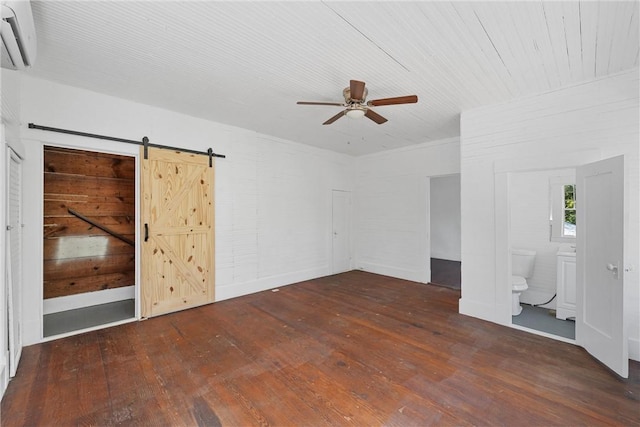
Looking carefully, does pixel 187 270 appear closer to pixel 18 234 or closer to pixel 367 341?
pixel 18 234

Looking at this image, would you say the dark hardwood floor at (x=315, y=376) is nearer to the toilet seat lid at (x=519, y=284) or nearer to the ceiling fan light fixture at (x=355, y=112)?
the toilet seat lid at (x=519, y=284)

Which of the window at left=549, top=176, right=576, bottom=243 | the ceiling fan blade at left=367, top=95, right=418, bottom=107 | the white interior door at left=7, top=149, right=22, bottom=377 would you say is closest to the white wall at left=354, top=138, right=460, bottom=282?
the window at left=549, top=176, right=576, bottom=243

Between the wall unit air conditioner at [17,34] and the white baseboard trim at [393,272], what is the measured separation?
19.7 feet

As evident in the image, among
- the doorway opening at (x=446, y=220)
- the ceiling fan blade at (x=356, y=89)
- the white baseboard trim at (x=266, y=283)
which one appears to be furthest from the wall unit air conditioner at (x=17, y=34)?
the doorway opening at (x=446, y=220)

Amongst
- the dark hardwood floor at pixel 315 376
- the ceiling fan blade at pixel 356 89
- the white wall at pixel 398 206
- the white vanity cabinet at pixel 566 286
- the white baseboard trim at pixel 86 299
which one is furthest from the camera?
the white wall at pixel 398 206

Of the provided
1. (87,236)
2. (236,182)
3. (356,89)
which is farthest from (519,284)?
(87,236)

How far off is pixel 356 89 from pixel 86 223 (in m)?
4.88

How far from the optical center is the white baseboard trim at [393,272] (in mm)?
Answer: 5594

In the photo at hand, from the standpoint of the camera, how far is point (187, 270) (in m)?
4.10

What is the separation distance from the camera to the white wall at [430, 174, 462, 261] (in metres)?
8.27

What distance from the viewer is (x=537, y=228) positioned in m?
4.47

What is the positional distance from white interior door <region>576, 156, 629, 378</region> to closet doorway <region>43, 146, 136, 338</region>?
17.7ft

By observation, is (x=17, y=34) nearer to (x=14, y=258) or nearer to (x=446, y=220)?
(x=14, y=258)

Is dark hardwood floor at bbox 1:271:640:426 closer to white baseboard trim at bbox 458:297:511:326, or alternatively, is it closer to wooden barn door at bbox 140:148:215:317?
white baseboard trim at bbox 458:297:511:326
